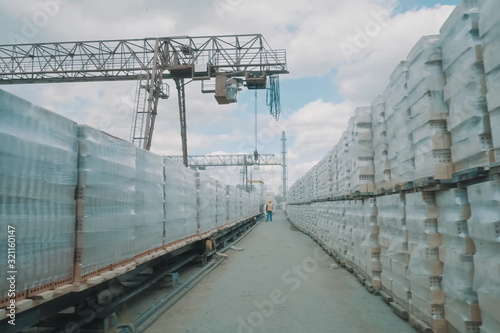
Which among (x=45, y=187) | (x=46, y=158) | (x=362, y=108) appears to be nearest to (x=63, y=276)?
(x=45, y=187)

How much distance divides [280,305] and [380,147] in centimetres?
277

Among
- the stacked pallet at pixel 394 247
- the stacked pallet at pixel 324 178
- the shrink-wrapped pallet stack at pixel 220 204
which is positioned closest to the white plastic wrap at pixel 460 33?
the stacked pallet at pixel 394 247

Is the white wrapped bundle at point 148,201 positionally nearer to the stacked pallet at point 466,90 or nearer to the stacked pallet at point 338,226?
the stacked pallet at point 466,90

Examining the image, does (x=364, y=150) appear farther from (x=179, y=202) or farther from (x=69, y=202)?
(x=69, y=202)

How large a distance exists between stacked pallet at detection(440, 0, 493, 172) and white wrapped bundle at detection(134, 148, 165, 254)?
11.4 ft

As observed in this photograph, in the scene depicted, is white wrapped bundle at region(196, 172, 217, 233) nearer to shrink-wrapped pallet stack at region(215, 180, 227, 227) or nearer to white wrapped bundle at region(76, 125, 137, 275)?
shrink-wrapped pallet stack at region(215, 180, 227, 227)

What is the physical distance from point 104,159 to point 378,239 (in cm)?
416

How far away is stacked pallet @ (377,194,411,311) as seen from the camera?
443cm

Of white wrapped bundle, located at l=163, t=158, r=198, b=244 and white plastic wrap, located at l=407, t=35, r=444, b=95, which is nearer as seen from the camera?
white plastic wrap, located at l=407, t=35, r=444, b=95

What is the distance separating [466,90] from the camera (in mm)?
3096

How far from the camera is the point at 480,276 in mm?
2791

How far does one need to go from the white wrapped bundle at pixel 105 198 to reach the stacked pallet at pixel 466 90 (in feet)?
10.9

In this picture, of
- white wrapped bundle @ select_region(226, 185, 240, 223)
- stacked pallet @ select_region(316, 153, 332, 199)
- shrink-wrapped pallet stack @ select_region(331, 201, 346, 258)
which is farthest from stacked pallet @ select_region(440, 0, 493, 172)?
white wrapped bundle @ select_region(226, 185, 240, 223)

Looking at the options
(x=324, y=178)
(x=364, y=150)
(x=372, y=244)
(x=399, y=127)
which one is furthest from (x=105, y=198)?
(x=324, y=178)
